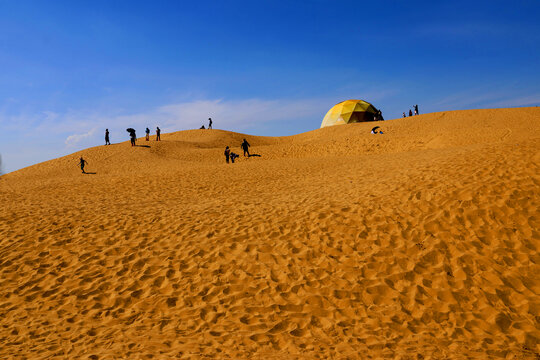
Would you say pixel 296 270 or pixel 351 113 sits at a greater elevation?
pixel 351 113

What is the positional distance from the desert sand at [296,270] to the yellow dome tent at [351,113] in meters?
40.2

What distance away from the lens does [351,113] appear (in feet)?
178

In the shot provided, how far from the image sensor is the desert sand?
585cm

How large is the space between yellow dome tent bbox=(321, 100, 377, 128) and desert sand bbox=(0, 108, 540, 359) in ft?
132

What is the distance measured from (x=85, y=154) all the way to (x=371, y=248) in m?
35.6

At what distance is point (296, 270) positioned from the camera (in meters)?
8.02

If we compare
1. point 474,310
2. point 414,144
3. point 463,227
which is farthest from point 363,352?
point 414,144

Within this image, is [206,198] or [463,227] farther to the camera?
[206,198]

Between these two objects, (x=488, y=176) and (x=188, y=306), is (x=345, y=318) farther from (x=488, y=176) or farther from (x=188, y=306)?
(x=488, y=176)

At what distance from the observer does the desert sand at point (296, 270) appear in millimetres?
5848

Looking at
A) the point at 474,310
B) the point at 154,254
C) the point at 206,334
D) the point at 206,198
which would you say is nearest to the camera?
the point at 206,334

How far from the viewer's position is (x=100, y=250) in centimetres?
954

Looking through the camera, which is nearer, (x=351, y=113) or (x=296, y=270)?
(x=296, y=270)

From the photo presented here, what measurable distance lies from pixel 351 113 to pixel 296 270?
165 ft
